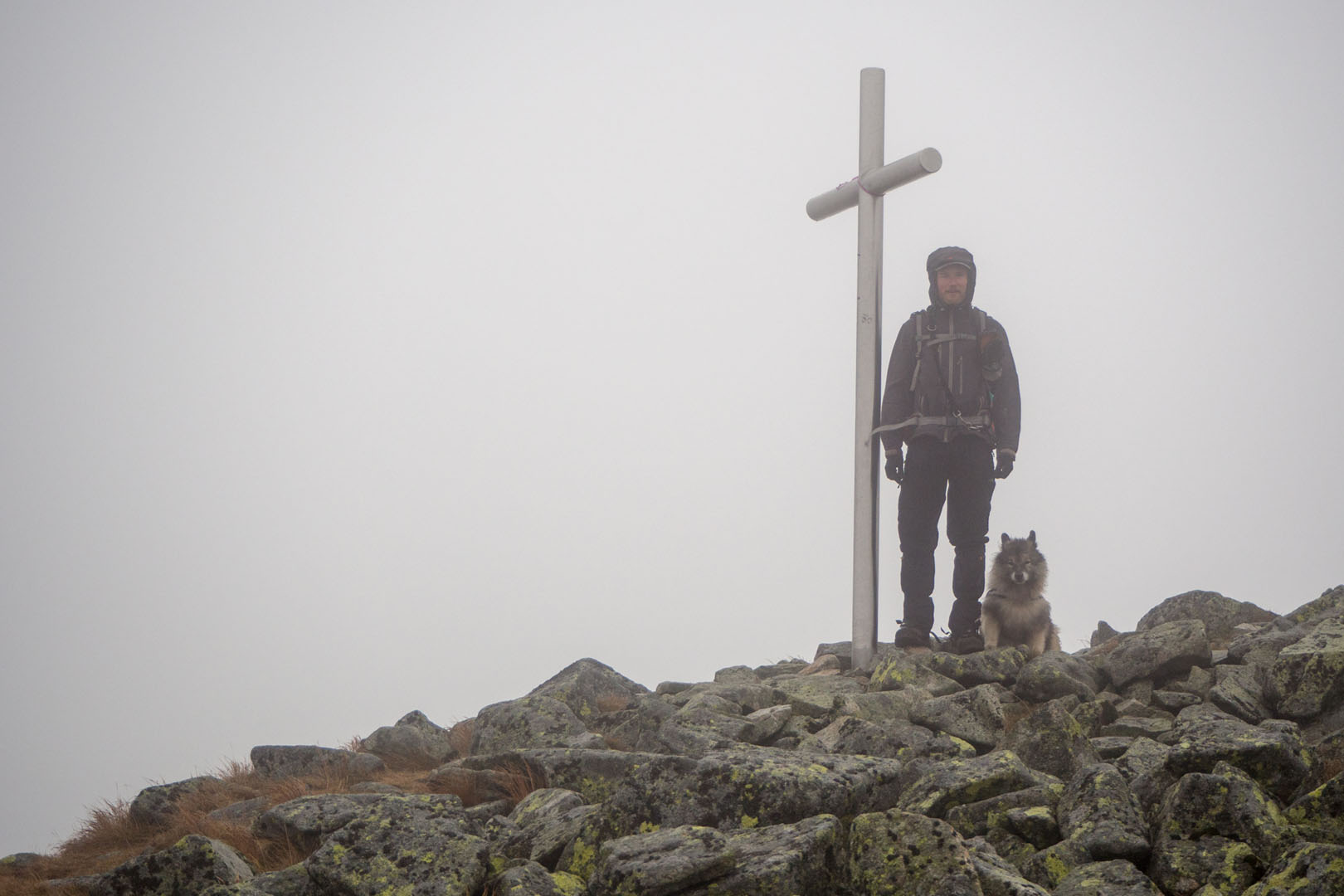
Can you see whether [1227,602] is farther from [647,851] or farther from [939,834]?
[647,851]

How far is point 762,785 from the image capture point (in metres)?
6.20

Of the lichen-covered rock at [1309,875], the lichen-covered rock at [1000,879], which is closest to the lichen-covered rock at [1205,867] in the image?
the lichen-covered rock at [1309,875]

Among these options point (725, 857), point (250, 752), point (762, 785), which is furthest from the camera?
point (250, 752)

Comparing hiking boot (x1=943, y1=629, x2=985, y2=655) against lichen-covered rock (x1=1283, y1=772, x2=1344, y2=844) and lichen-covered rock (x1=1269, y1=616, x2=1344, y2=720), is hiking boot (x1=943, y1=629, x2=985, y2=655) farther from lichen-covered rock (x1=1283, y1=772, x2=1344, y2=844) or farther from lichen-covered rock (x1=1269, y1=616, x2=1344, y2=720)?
lichen-covered rock (x1=1283, y1=772, x2=1344, y2=844)

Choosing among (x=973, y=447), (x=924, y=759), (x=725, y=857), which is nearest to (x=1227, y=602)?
(x=973, y=447)

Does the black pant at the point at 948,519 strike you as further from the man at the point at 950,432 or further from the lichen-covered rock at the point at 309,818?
the lichen-covered rock at the point at 309,818

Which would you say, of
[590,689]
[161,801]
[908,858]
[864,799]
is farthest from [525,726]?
[908,858]

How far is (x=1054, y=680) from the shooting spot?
9.27 m

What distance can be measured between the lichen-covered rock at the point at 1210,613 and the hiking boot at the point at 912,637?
7.77ft

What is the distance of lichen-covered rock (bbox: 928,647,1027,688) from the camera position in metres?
10.1

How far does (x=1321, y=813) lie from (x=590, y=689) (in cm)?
674

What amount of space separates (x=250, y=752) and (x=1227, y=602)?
10.3 m

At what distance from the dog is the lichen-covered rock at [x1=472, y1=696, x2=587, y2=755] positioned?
5.13 metres

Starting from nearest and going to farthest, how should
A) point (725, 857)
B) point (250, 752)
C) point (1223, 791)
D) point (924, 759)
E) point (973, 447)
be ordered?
point (725, 857) < point (1223, 791) < point (924, 759) < point (250, 752) < point (973, 447)
